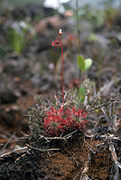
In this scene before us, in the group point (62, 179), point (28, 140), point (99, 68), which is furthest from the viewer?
point (99, 68)

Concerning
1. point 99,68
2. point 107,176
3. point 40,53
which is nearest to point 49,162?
point 107,176

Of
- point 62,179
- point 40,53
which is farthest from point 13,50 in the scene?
point 62,179

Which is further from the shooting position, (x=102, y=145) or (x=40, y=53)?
(x=40, y=53)

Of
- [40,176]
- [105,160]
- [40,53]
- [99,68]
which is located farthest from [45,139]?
[40,53]

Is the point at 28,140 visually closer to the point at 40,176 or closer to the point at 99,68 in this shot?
the point at 40,176

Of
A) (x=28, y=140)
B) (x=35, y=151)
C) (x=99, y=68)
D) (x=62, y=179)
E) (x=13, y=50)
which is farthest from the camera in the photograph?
(x=13, y=50)

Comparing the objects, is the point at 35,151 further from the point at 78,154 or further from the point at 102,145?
the point at 102,145

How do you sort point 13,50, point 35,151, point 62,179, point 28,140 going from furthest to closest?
point 13,50 → point 28,140 → point 35,151 → point 62,179

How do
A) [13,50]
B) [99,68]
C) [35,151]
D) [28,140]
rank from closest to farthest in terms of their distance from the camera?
[35,151] < [28,140] < [99,68] < [13,50]

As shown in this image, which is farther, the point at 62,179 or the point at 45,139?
the point at 45,139
